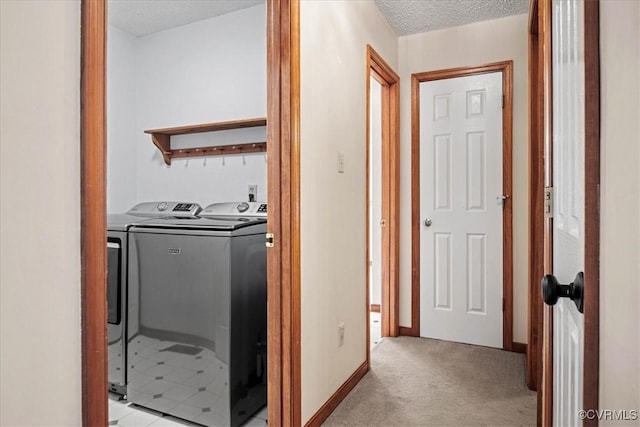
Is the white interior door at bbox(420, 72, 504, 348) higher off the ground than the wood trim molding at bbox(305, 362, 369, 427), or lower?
higher

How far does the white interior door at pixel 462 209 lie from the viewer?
10.4 feet

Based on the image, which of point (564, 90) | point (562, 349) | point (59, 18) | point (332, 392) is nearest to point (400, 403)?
point (332, 392)

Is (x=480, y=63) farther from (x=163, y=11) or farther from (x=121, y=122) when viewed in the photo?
(x=121, y=122)

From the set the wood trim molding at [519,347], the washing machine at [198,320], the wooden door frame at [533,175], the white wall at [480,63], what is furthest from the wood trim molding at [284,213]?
the wood trim molding at [519,347]

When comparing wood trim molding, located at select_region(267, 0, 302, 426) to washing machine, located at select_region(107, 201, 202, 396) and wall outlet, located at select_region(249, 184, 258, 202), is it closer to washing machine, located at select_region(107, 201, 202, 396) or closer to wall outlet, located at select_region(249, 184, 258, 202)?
washing machine, located at select_region(107, 201, 202, 396)

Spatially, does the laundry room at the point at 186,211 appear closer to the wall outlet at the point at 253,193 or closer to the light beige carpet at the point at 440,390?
the wall outlet at the point at 253,193

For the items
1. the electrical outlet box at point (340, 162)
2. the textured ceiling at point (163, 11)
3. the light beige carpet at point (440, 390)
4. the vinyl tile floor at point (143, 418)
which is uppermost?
the textured ceiling at point (163, 11)

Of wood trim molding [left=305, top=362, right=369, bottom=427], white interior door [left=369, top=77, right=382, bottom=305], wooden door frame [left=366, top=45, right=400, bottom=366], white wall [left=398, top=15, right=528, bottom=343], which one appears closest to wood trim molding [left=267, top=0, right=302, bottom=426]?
wood trim molding [left=305, top=362, right=369, bottom=427]

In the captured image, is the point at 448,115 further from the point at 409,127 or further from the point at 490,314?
the point at 490,314

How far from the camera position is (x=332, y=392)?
2207 mm

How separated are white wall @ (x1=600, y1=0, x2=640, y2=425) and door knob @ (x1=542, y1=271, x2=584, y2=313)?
0.11 meters

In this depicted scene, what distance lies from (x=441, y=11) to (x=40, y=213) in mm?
2966

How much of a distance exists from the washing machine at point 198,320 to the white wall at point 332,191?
37cm

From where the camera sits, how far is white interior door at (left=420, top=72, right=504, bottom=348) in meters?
3.16
